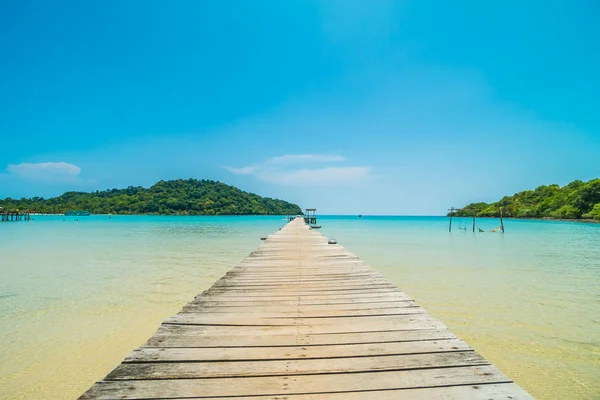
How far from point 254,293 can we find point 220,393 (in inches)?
112

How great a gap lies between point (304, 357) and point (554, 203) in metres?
96.8

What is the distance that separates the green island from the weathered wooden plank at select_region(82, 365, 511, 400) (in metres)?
44.4

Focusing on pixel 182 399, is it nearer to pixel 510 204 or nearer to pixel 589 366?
pixel 589 366

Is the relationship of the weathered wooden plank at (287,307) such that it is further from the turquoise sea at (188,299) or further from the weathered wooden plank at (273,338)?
the turquoise sea at (188,299)

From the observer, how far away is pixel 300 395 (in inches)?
81.5

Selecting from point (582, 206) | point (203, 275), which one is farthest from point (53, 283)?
point (582, 206)

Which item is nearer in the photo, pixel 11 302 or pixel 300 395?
pixel 300 395

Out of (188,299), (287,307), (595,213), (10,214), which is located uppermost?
(595,213)

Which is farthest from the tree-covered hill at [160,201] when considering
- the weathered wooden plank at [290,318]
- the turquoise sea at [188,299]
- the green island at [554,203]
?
the weathered wooden plank at [290,318]

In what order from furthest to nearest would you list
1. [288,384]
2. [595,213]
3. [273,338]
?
[595,213] → [273,338] → [288,384]

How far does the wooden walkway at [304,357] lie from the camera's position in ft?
6.84

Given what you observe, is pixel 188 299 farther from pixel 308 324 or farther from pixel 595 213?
pixel 595 213

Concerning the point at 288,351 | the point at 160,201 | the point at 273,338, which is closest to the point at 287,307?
the point at 273,338

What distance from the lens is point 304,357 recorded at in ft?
8.48
